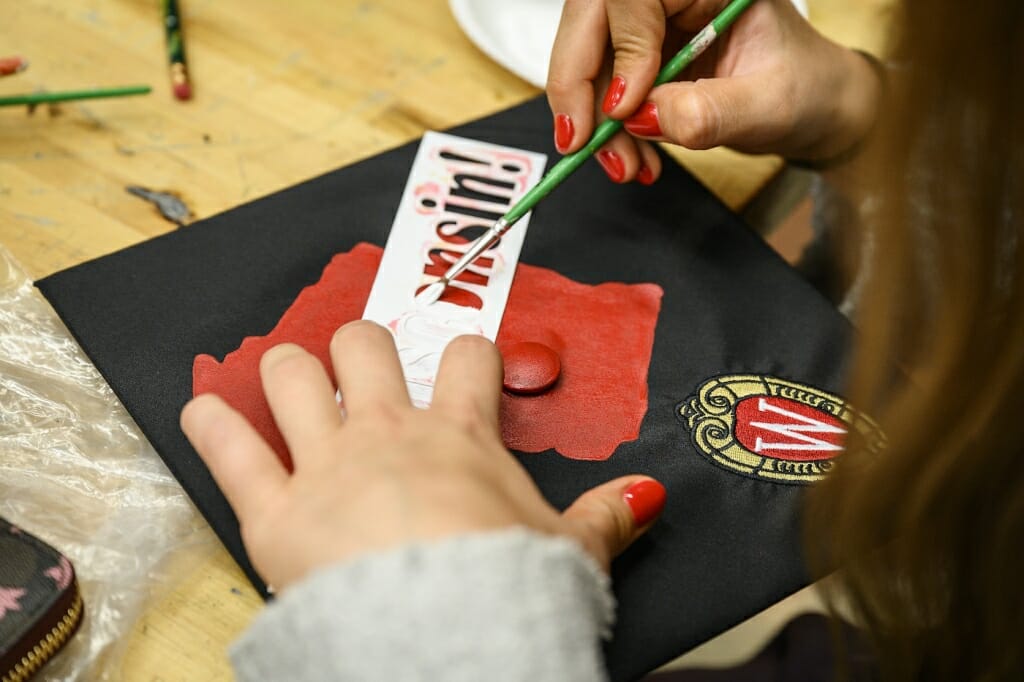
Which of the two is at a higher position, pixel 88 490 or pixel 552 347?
pixel 552 347

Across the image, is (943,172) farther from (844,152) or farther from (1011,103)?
(844,152)

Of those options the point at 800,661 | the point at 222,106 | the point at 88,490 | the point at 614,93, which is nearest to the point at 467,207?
the point at 614,93

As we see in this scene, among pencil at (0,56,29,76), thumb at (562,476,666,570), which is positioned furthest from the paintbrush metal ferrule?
pencil at (0,56,29,76)

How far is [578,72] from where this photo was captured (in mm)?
→ 794

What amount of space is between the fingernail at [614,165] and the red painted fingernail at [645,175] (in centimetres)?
3

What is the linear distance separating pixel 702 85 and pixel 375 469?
45 cm

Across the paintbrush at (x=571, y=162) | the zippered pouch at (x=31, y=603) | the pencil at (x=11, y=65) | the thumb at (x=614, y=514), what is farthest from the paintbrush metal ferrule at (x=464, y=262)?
the pencil at (x=11, y=65)

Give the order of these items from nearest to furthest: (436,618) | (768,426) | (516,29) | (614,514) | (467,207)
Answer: (436,618) < (614,514) < (768,426) < (467,207) < (516,29)

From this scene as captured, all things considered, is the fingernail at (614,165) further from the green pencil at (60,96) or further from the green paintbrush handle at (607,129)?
the green pencil at (60,96)

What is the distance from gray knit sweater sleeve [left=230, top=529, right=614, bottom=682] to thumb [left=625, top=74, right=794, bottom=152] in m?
0.42

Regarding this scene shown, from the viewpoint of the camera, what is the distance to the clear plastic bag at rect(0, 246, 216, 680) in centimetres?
59

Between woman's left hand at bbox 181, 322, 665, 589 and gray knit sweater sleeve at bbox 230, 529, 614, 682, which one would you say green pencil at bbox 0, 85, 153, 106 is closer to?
woman's left hand at bbox 181, 322, 665, 589

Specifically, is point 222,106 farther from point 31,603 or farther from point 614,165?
point 31,603

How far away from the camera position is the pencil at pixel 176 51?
0.88m
